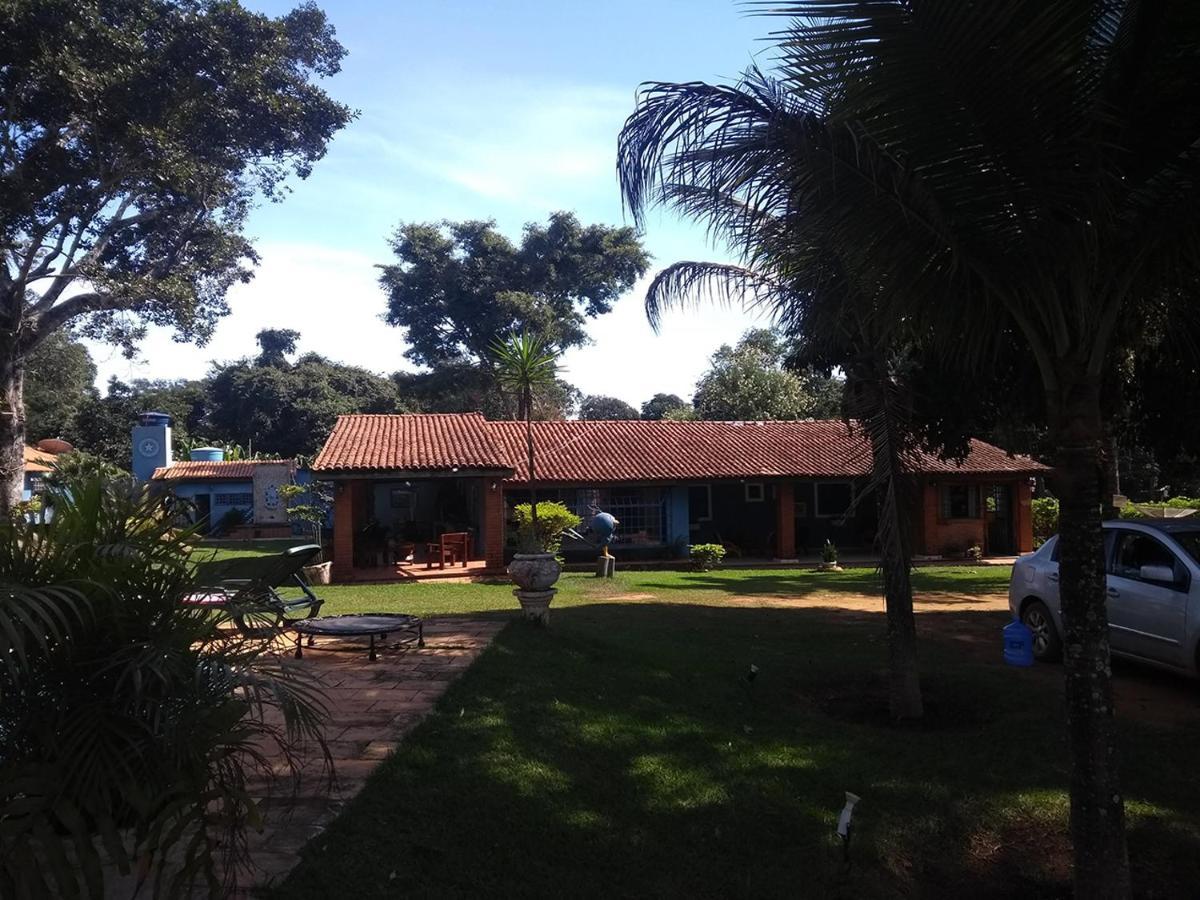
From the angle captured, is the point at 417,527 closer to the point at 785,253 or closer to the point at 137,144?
the point at 137,144

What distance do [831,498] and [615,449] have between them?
7.07 meters

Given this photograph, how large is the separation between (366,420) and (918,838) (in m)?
21.7

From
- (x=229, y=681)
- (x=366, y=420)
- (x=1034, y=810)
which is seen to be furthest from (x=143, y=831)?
(x=366, y=420)

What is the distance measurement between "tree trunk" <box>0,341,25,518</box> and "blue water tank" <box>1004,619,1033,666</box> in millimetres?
18890

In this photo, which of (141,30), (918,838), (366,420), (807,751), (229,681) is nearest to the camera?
(229,681)

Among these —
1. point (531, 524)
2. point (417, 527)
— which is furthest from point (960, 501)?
point (531, 524)

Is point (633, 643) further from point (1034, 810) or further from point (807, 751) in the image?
point (1034, 810)

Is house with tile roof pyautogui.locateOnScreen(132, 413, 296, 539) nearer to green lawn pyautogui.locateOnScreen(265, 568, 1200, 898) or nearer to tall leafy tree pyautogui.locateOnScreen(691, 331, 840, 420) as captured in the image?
tall leafy tree pyautogui.locateOnScreen(691, 331, 840, 420)

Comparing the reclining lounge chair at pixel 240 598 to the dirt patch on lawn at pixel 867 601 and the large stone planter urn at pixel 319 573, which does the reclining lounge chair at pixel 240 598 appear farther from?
the large stone planter urn at pixel 319 573

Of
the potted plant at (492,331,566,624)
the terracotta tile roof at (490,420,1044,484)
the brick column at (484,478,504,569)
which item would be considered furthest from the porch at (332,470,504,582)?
the terracotta tile roof at (490,420,1044,484)

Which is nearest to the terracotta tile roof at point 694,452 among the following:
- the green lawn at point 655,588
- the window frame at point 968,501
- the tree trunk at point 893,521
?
the window frame at point 968,501

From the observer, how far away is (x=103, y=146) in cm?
1767

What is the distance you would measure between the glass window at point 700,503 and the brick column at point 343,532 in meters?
10.3

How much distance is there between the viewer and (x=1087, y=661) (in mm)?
3801
